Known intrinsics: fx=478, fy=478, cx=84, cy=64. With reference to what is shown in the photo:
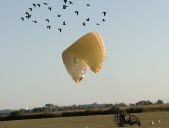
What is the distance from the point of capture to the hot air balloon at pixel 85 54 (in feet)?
90.4

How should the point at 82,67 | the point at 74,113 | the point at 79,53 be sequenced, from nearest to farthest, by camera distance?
the point at 79,53 < the point at 82,67 < the point at 74,113

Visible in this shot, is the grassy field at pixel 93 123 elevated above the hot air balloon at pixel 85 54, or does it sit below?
below

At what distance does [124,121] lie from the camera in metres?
36.9

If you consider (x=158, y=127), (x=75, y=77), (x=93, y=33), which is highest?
(x=93, y=33)

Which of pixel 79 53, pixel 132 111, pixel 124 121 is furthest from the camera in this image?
pixel 132 111

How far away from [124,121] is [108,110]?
44553 mm

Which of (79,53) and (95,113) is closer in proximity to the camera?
(79,53)

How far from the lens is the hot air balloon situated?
90.4ft

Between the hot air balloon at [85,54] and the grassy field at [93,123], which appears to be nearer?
the hot air balloon at [85,54]

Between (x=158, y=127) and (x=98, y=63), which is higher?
(x=98, y=63)

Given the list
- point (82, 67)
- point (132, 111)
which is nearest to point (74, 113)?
point (132, 111)

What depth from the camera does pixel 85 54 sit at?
2752cm

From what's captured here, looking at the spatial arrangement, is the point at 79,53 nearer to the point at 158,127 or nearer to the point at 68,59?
the point at 68,59

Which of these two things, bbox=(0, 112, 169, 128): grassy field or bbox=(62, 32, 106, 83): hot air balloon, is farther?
bbox=(0, 112, 169, 128): grassy field
